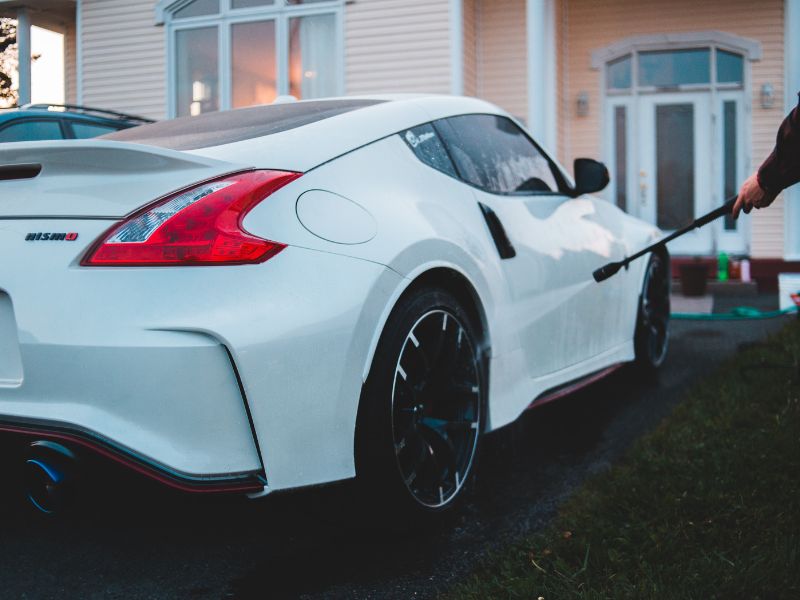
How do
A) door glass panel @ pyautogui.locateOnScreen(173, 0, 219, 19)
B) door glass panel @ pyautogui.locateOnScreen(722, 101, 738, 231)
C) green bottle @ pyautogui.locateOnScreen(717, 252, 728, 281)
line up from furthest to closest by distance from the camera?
door glass panel @ pyautogui.locateOnScreen(173, 0, 219, 19) → door glass panel @ pyautogui.locateOnScreen(722, 101, 738, 231) → green bottle @ pyautogui.locateOnScreen(717, 252, 728, 281)

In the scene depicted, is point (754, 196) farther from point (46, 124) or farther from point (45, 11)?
point (45, 11)

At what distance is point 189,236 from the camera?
2.42 m

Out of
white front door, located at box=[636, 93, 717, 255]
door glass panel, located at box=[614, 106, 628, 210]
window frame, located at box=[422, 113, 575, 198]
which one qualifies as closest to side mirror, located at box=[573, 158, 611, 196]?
window frame, located at box=[422, 113, 575, 198]

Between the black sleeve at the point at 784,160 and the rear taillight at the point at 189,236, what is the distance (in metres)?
1.63

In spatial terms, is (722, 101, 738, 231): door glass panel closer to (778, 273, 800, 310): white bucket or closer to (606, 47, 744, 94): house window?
(606, 47, 744, 94): house window

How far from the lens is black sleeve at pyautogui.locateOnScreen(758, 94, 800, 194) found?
2891mm

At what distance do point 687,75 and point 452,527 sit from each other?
1197cm

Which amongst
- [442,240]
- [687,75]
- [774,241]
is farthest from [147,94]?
[442,240]

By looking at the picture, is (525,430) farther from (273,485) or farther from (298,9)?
(298,9)

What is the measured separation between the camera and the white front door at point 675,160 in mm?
13633

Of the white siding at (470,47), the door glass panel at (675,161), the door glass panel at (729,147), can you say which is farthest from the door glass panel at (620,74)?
the white siding at (470,47)

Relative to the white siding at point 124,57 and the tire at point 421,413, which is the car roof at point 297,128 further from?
the white siding at point 124,57

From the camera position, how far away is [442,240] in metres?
3.08

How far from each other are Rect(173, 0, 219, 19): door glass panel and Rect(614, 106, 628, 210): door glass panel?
21.2ft
